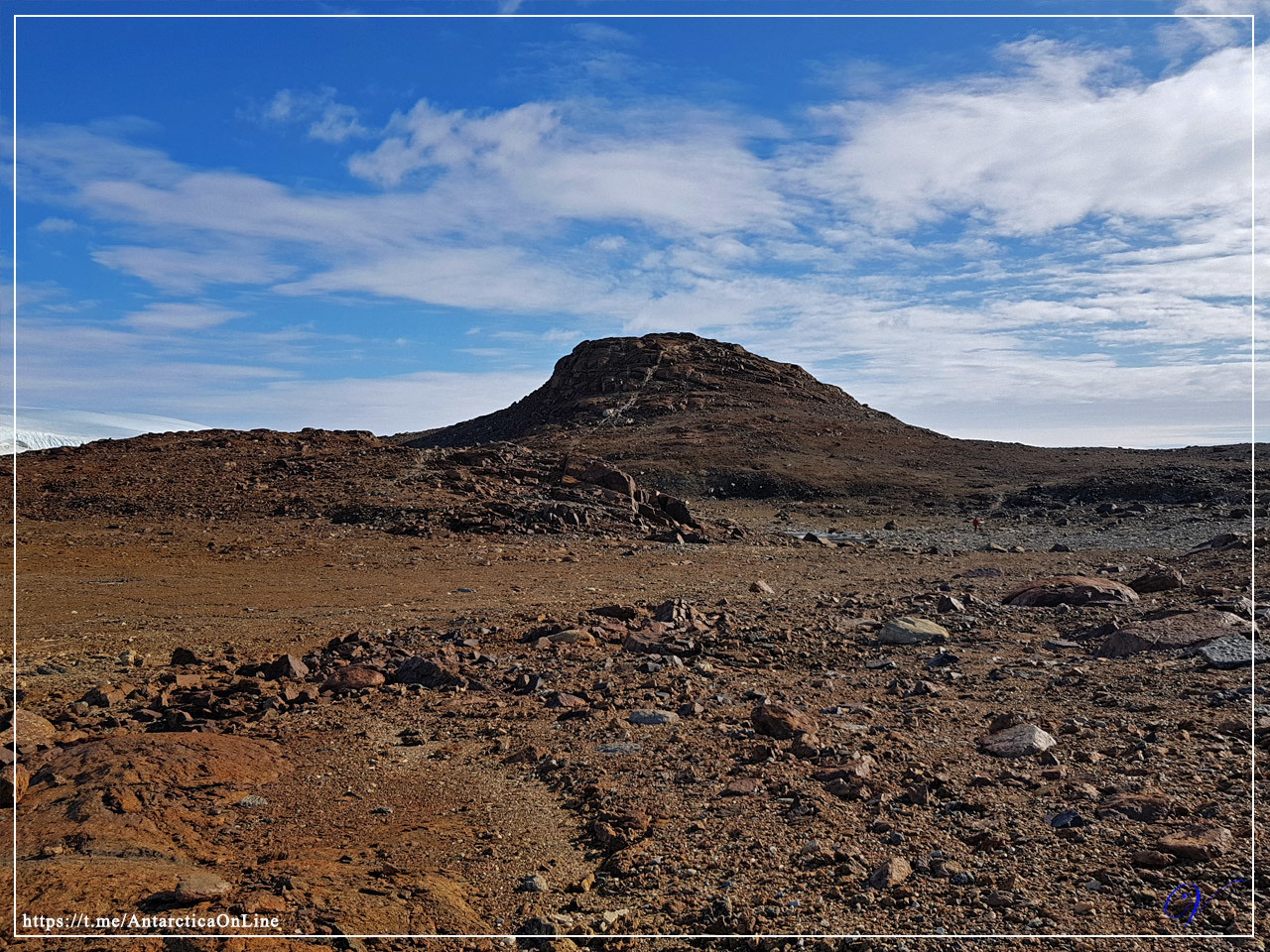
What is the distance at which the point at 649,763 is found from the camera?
6.21 metres

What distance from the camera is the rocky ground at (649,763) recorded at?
4.02 m

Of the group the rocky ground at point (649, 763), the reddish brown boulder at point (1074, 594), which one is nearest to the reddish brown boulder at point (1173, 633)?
the rocky ground at point (649, 763)

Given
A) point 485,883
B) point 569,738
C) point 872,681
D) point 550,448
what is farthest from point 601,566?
point 550,448

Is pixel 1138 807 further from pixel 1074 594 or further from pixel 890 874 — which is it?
pixel 1074 594

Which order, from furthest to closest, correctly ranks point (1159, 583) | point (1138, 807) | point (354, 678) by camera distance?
point (1159, 583) < point (354, 678) < point (1138, 807)

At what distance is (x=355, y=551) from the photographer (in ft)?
65.5

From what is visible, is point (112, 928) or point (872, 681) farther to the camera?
point (872, 681)

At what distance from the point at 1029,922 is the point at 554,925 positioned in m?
2.08

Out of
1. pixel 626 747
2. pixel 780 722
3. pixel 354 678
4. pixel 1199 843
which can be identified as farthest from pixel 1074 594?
pixel 354 678

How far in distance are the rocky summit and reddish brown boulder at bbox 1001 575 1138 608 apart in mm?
68

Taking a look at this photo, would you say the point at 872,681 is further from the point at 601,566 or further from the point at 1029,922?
the point at 601,566

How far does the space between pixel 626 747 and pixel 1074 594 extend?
26.5 feet
